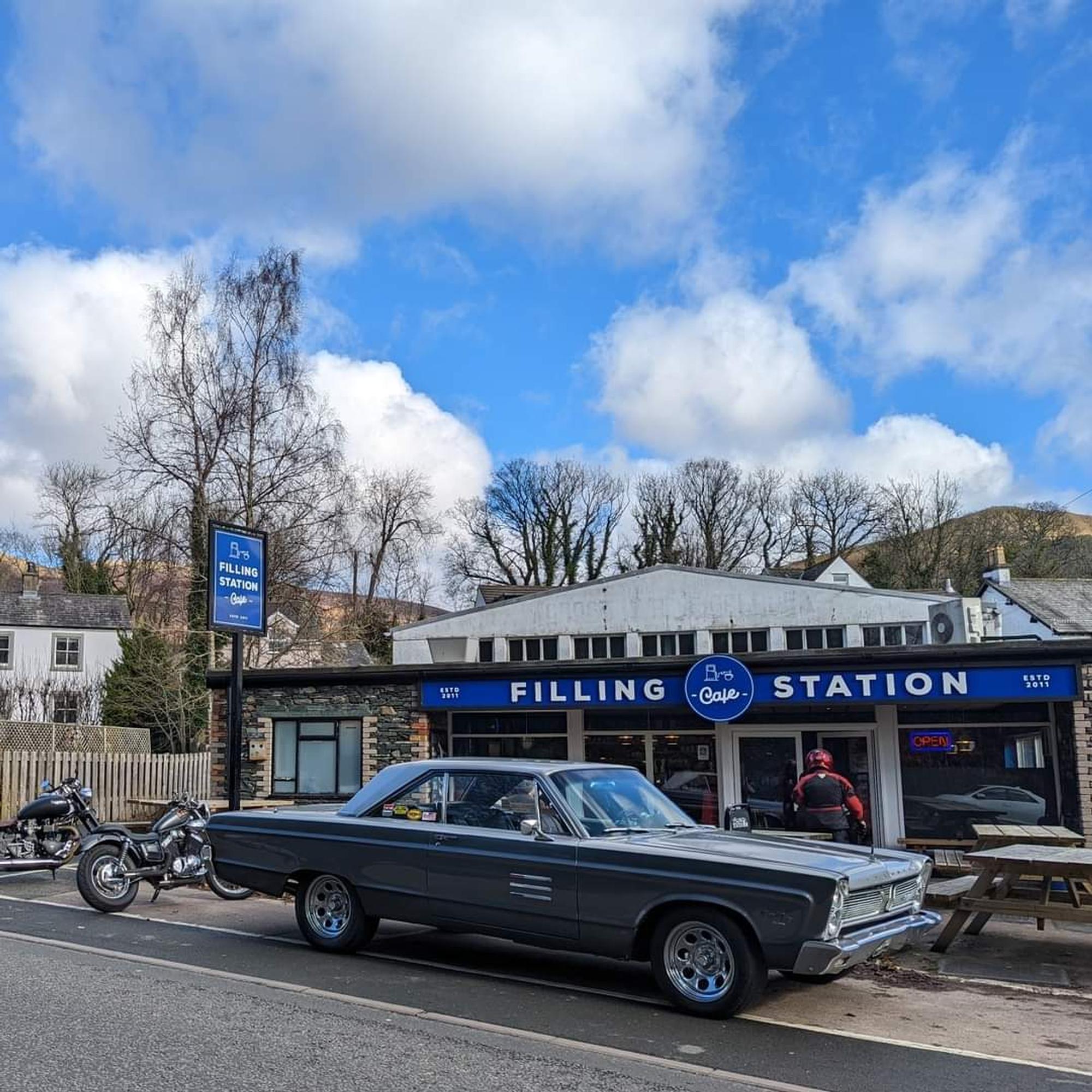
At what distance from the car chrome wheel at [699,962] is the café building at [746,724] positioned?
8.45m

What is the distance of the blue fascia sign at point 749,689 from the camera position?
1436cm

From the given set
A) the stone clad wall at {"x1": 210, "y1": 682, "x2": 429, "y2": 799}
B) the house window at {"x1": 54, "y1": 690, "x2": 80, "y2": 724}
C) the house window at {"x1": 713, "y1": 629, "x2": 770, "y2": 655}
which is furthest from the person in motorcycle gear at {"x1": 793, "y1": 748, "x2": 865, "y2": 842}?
the house window at {"x1": 54, "y1": 690, "x2": 80, "y2": 724}

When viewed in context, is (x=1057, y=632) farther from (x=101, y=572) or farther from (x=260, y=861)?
(x=101, y=572)

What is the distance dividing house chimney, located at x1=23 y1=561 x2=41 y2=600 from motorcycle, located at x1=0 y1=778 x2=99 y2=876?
3930cm

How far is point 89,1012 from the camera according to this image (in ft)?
21.4

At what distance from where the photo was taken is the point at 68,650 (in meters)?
47.6

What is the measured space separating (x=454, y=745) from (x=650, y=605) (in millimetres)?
17235

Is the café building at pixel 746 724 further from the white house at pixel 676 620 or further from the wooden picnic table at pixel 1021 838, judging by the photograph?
the white house at pixel 676 620

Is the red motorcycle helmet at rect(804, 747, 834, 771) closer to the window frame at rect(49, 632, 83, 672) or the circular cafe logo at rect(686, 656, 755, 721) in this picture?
the circular cafe logo at rect(686, 656, 755, 721)

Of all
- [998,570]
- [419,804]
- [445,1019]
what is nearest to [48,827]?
[419,804]

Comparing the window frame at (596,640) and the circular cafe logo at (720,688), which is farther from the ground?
the window frame at (596,640)

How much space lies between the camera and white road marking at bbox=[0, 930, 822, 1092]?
5.60m

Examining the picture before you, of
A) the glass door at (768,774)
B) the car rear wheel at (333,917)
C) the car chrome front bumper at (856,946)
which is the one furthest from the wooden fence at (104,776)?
the car chrome front bumper at (856,946)

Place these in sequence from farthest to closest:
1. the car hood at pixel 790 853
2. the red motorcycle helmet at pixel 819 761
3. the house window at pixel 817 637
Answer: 1. the house window at pixel 817 637
2. the red motorcycle helmet at pixel 819 761
3. the car hood at pixel 790 853
